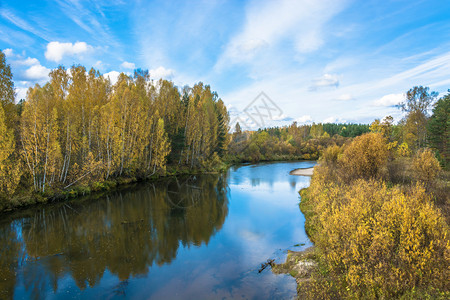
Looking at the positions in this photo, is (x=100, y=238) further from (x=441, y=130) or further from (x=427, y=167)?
(x=441, y=130)

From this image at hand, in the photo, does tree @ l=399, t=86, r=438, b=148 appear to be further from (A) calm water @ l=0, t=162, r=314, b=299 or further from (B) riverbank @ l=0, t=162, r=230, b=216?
(B) riverbank @ l=0, t=162, r=230, b=216

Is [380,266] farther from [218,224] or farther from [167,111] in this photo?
[167,111]

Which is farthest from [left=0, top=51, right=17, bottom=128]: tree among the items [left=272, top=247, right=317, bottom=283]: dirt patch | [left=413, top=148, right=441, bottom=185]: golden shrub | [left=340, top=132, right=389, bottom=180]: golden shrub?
[left=413, top=148, right=441, bottom=185]: golden shrub

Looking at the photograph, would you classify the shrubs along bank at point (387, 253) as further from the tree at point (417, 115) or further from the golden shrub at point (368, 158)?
the tree at point (417, 115)

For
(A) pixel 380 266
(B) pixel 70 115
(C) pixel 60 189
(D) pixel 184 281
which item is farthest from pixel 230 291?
(B) pixel 70 115

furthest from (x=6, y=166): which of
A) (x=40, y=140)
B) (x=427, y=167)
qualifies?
(x=427, y=167)

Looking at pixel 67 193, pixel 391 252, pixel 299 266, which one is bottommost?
pixel 299 266

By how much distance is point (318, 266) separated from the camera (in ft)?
30.6

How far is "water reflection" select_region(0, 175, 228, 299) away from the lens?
9.84 m

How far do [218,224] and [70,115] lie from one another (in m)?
18.2

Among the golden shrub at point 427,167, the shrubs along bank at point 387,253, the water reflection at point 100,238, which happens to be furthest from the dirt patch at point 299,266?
the golden shrub at point 427,167

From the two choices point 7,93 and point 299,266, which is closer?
point 299,266

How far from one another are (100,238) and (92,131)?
15987mm

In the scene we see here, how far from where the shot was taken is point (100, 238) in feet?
43.9
